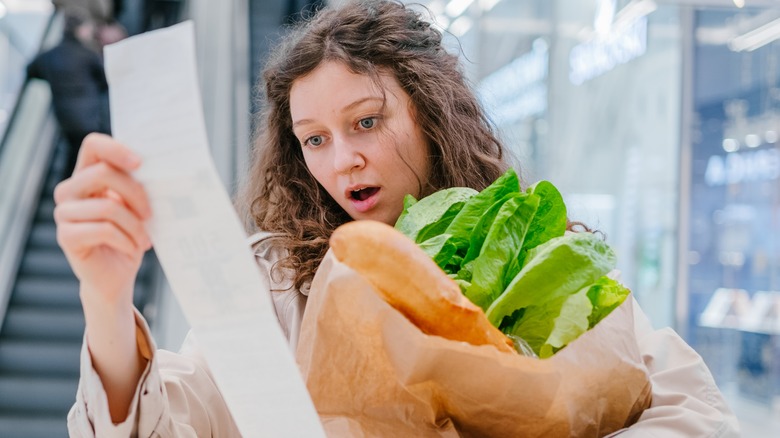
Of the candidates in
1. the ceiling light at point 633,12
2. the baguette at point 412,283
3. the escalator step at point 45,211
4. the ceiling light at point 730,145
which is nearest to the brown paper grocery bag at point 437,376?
the baguette at point 412,283

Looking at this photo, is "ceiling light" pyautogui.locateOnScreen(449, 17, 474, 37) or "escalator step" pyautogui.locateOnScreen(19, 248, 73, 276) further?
"ceiling light" pyautogui.locateOnScreen(449, 17, 474, 37)

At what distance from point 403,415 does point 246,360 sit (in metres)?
0.24

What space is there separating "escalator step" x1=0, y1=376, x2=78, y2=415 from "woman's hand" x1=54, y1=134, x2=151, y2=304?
448cm

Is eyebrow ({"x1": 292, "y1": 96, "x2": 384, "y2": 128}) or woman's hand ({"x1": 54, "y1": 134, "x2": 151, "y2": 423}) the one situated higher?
eyebrow ({"x1": 292, "y1": 96, "x2": 384, "y2": 128})

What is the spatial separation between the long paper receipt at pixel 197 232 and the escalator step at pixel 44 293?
5102 mm

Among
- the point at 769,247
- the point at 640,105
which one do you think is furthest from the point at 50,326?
the point at 769,247

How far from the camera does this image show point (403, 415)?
835 millimetres

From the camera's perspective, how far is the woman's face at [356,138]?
1.32m

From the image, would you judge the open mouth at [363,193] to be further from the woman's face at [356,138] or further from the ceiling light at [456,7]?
the ceiling light at [456,7]

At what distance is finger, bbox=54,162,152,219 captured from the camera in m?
0.67

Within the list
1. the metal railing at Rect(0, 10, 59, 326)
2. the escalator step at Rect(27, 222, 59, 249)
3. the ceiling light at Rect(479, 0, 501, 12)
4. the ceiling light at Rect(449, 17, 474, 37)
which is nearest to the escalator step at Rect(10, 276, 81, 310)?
the metal railing at Rect(0, 10, 59, 326)

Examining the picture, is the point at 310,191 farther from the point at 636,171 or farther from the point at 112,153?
the point at 636,171

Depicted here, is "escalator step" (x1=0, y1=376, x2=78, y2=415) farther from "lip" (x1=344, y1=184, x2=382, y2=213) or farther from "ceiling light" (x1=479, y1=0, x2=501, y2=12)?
"lip" (x1=344, y1=184, x2=382, y2=213)

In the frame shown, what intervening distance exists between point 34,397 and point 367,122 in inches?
170
